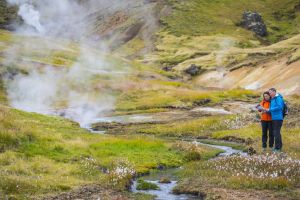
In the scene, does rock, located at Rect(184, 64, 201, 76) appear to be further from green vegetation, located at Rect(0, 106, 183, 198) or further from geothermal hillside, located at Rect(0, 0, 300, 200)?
green vegetation, located at Rect(0, 106, 183, 198)

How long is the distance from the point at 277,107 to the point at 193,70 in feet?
482

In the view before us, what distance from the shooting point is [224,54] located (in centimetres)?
19012

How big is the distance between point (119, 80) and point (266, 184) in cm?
9742

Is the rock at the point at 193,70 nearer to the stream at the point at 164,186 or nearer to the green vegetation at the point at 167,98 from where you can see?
the green vegetation at the point at 167,98

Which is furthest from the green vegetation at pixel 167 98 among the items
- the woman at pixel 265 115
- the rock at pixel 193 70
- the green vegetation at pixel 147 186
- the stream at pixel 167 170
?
the green vegetation at pixel 147 186

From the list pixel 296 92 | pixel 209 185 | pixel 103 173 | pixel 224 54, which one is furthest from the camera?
pixel 224 54

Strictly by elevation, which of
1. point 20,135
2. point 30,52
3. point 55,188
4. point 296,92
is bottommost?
point 55,188

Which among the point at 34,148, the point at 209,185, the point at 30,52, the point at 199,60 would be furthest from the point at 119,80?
the point at 209,185

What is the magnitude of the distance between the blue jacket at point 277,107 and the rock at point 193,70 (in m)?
146

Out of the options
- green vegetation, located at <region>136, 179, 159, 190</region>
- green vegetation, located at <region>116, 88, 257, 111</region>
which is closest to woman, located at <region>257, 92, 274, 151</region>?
green vegetation, located at <region>136, 179, 159, 190</region>

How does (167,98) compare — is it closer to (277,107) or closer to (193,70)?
(277,107)

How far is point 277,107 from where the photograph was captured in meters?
32.4

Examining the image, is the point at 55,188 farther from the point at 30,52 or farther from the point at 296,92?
the point at 30,52

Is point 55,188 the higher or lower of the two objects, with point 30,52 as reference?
lower
